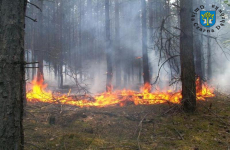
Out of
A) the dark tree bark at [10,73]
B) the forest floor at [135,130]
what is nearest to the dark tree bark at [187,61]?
the forest floor at [135,130]

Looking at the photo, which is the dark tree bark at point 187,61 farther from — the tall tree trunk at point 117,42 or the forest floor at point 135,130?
the tall tree trunk at point 117,42

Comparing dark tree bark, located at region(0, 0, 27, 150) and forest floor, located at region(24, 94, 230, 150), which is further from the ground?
dark tree bark, located at region(0, 0, 27, 150)

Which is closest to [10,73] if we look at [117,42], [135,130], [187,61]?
[135,130]

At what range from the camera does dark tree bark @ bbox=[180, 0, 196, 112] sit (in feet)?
18.0

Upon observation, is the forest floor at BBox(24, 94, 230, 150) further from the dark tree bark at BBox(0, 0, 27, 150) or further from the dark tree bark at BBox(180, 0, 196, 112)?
the dark tree bark at BBox(0, 0, 27, 150)

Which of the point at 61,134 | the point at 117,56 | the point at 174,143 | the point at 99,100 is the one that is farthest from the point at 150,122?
the point at 117,56

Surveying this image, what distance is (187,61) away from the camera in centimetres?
558

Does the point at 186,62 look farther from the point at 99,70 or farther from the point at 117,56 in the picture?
the point at 99,70

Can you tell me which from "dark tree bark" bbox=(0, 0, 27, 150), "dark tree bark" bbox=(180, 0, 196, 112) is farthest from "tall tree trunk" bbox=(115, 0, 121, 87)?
"dark tree bark" bbox=(0, 0, 27, 150)

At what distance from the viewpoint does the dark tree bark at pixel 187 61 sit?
18.0ft

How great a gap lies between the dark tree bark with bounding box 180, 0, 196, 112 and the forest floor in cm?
44

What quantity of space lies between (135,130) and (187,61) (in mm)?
3033

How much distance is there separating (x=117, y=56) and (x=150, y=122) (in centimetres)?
1821

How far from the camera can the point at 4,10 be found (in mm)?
2463
